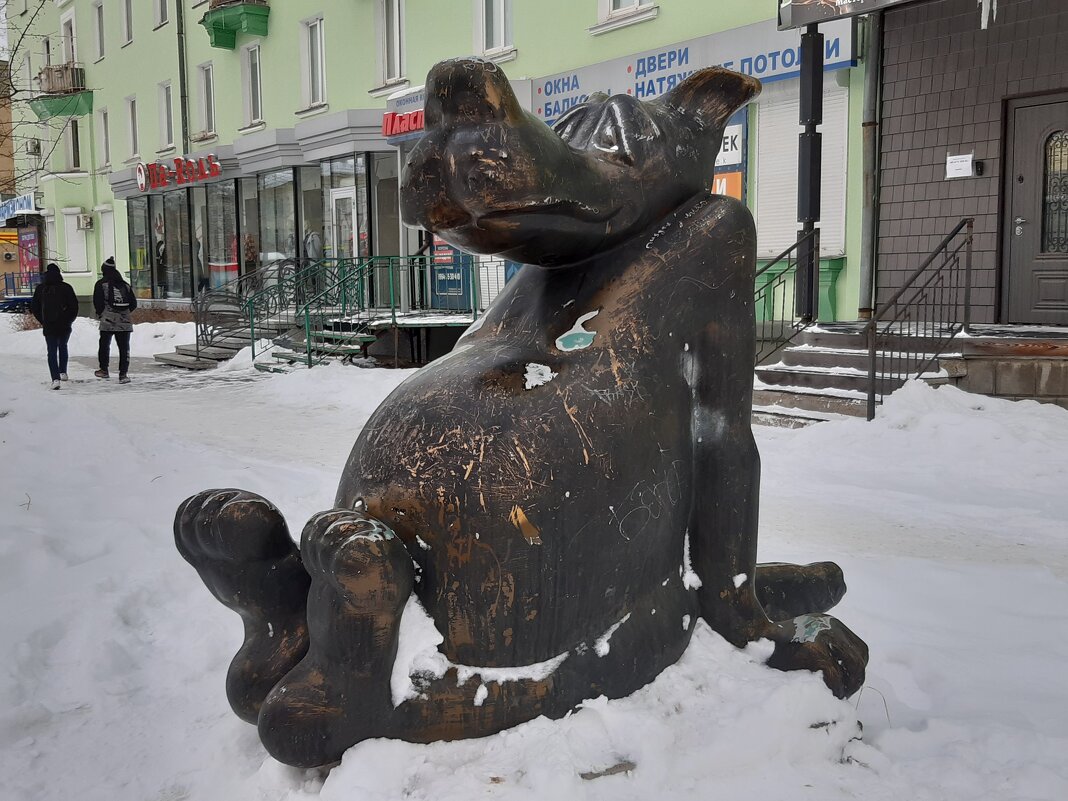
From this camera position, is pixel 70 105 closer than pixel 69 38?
Yes

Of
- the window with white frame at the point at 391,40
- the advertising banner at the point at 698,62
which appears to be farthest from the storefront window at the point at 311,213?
the advertising banner at the point at 698,62

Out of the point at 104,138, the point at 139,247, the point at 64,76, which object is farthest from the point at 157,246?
the point at 64,76

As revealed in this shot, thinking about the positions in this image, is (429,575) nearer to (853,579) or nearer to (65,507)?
(853,579)

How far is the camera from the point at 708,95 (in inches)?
72.0

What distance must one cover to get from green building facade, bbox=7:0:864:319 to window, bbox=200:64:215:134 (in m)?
0.05

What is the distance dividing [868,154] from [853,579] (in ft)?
30.8

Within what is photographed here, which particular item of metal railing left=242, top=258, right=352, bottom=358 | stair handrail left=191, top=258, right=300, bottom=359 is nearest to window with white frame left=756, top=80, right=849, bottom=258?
metal railing left=242, top=258, right=352, bottom=358

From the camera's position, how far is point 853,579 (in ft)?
12.7

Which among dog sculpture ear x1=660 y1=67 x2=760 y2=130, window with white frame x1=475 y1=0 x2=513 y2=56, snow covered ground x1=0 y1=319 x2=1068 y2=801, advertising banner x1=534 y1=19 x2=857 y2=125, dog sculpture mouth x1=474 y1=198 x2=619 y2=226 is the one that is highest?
window with white frame x1=475 y1=0 x2=513 y2=56

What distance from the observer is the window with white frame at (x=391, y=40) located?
19500 mm

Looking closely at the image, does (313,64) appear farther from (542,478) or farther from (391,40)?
(542,478)

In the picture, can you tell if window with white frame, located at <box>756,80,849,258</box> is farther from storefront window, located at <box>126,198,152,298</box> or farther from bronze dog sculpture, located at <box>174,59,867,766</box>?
storefront window, located at <box>126,198,152,298</box>

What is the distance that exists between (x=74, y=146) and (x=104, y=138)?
2.02m

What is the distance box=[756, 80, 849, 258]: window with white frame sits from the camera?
40.8 ft
